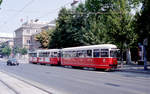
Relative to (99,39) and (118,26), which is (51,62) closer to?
(99,39)

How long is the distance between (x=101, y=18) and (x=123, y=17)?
1571 centimetres

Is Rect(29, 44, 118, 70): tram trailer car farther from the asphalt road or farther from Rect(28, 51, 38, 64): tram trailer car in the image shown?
Rect(28, 51, 38, 64): tram trailer car

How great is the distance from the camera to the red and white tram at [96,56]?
28.9 m

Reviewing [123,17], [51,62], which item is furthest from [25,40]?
[123,17]

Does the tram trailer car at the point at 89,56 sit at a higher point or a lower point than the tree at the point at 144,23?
lower

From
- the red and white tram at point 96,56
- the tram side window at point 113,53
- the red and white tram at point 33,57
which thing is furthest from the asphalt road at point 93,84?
the red and white tram at point 33,57

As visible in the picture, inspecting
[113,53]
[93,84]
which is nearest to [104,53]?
[113,53]

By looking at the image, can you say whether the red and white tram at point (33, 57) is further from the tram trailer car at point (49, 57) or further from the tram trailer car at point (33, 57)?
the tram trailer car at point (49, 57)

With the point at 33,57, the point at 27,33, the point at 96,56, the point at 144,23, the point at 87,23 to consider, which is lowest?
the point at 33,57

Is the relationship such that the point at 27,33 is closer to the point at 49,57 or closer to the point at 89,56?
the point at 49,57

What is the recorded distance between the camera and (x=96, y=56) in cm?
3031

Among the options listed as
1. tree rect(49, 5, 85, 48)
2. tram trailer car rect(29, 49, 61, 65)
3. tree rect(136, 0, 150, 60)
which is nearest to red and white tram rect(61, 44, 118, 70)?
tree rect(136, 0, 150, 60)

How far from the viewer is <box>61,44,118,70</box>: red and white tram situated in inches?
1136

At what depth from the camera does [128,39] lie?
35188 mm
